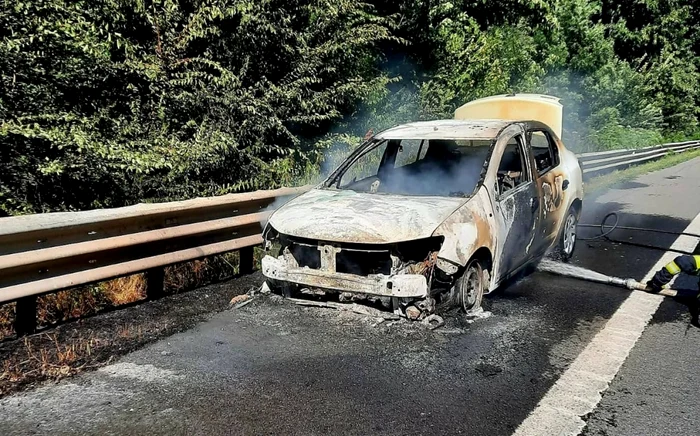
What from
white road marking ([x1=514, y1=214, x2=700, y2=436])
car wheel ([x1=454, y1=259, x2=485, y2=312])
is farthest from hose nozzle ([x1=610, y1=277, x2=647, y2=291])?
car wheel ([x1=454, y1=259, x2=485, y2=312])

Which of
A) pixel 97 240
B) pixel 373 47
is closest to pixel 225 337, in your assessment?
pixel 97 240

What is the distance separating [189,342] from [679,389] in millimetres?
3206

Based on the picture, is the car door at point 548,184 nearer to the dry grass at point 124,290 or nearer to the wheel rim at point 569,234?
the wheel rim at point 569,234

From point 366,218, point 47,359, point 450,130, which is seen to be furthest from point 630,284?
point 47,359

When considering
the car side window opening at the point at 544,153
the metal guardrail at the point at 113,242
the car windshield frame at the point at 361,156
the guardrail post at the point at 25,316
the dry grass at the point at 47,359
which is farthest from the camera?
the car side window opening at the point at 544,153

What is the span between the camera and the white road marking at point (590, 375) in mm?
3332

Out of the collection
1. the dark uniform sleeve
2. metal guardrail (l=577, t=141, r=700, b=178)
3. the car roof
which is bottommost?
metal guardrail (l=577, t=141, r=700, b=178)

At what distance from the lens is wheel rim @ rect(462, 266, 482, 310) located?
5.07 m

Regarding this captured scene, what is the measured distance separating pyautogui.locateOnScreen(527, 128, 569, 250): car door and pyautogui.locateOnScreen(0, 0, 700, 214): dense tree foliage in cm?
354

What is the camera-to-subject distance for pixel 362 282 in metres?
4.81

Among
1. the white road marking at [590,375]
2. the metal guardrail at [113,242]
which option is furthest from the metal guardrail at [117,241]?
the white road marking at [590,375]

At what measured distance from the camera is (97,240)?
484cm

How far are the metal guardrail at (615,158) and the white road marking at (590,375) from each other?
899cm

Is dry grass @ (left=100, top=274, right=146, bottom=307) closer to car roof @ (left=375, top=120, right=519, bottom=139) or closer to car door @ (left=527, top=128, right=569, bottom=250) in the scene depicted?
car roof @ (left=375, top=120, right=519, bottom=139)
